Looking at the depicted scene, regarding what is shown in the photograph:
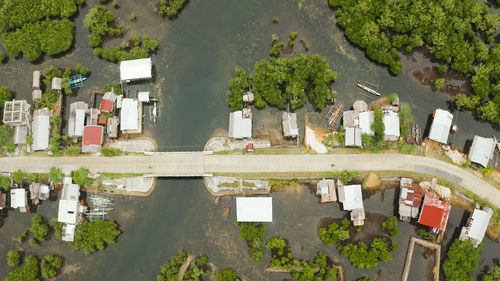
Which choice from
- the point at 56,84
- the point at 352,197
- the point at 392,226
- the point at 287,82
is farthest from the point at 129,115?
the point at 392,226

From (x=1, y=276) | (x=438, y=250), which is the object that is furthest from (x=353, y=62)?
(x=1, y=276)

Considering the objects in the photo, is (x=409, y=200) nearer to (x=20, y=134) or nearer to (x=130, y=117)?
(x=130, y=117)

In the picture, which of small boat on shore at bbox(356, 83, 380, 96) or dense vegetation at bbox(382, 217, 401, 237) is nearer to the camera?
dense vegetation at bbox(382, 217, 401, 237)

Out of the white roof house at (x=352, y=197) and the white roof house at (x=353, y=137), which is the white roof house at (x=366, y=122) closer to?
the white roof house at (x=353, y=137)

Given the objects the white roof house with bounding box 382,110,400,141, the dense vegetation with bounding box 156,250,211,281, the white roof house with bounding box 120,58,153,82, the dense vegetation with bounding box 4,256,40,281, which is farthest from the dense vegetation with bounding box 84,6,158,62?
the white roof house with bounding box 382,110,400,141

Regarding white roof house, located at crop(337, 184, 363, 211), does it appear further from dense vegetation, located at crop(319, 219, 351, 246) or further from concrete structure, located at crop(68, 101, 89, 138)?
concrete structure, located at crop(68, 101, 89, 138)
